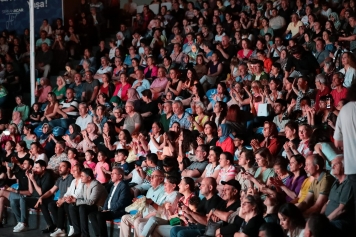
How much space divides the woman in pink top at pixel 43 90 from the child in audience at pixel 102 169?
4.09 metres

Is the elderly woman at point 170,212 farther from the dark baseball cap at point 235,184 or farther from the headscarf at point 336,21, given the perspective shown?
the headscarf at point 336,21

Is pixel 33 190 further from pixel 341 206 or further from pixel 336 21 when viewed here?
pixel 336 21

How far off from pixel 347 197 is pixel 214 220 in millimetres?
1543

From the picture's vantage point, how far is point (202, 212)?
8.22 m

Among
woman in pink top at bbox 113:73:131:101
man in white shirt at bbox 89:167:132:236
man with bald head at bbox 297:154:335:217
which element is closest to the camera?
man with bald head at bbox 297:154:335:217

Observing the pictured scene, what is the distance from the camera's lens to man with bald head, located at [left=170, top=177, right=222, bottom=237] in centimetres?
788

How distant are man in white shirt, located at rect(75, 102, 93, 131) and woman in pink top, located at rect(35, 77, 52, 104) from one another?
1.79 m

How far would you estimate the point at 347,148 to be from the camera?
5.99 meters

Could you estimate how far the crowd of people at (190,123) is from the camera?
25.0 feet

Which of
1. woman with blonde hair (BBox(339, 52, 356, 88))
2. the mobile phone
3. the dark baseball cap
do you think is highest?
woman with blonde hair (BBox(339, 52, 356, 88))

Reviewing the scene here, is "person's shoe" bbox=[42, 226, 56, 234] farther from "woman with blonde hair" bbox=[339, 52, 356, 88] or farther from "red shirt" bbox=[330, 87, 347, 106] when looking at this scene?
"woman with blonde hair" bbox=[339, 52, 356, 88]

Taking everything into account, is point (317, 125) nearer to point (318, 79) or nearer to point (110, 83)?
point (318, 79)

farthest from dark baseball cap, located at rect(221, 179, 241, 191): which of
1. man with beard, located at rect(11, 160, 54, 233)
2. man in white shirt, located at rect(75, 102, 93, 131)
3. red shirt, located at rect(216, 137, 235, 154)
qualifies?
man in white shirt, located at rect(75, 102, 93, 131)

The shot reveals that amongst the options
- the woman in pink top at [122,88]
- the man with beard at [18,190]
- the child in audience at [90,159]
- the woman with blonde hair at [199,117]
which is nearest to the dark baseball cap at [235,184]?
the woman with blonde hair at [199,117]
